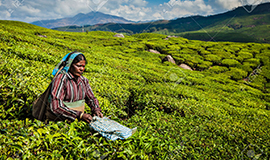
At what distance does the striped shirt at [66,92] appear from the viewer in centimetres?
247

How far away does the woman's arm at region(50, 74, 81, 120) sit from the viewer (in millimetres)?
2441

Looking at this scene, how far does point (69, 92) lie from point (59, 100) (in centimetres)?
27

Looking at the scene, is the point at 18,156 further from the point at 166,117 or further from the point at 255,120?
the point at 255,120

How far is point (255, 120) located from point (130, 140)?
363 inches

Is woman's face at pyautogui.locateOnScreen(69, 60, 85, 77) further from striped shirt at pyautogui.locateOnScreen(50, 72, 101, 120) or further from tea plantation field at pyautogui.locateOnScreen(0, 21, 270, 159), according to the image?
tea plantation field at pyautogui.locateOnScreen(0, 21, 270, 159)

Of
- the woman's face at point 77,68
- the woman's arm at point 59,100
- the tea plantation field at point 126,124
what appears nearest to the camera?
the tea plantation field at point 126,124

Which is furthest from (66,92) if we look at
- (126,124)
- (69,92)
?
(126,124)

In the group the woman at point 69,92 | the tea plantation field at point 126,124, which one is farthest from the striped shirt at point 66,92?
the tea plantation field at point 126,124

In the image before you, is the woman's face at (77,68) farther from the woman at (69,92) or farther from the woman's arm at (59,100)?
the woman's arm at (59,100)

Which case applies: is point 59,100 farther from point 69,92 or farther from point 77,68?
point 77,68

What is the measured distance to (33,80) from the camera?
13.1ft

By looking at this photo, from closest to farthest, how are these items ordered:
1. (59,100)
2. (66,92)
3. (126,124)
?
(59,100)
(66,92)
(126,124)

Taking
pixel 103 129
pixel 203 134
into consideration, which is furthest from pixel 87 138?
pixel 203 134

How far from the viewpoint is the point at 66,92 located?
271 centimetres
